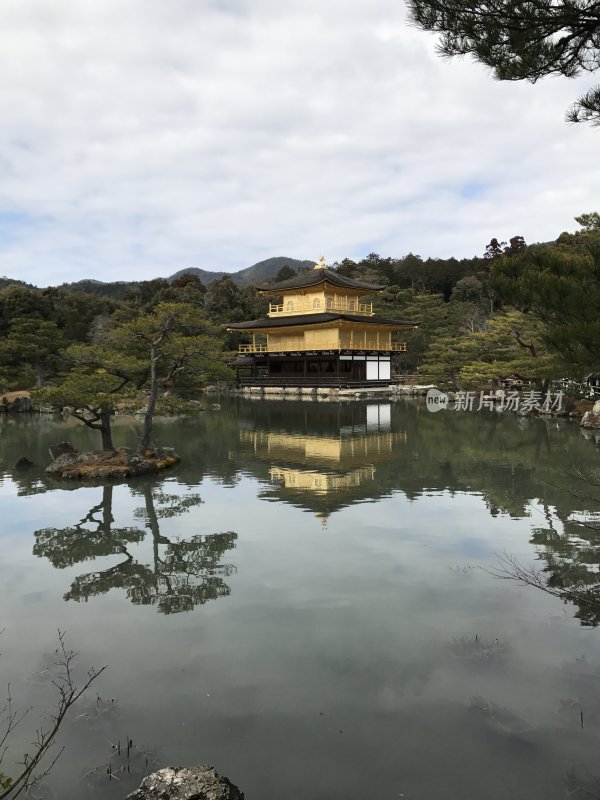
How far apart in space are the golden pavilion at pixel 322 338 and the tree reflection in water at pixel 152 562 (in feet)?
84.8

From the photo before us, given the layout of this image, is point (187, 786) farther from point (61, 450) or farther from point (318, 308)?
point (318, 308)

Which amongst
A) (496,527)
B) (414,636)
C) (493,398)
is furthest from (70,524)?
(493,398)

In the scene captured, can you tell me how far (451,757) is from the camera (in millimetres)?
3531

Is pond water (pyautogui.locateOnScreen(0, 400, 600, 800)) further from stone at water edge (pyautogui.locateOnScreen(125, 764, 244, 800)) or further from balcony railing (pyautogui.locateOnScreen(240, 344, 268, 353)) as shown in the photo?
balcony railing (pyautogui.locateOnScreen(240, 344, 268, 353))

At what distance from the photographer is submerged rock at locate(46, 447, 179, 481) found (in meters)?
12.1

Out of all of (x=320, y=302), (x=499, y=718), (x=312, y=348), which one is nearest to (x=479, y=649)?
(x=499, y=718)

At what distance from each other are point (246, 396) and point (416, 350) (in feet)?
47.7

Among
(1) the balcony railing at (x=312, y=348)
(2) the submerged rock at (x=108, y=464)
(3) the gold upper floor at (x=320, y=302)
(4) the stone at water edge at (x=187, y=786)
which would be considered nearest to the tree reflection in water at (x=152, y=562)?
(2) the submerged rock at (x=108, y=464)

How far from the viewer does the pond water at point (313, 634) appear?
354 cm

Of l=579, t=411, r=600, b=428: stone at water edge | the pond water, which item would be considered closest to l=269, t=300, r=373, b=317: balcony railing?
l=579, t=411, r=600, b=428: stone at water edge

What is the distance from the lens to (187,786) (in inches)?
116

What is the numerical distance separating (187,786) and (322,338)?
113ft

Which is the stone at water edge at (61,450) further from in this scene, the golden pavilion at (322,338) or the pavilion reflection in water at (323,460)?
the golden pavilion at (322,338)

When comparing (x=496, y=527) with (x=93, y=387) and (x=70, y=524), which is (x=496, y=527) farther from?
(x=93, y=387)
